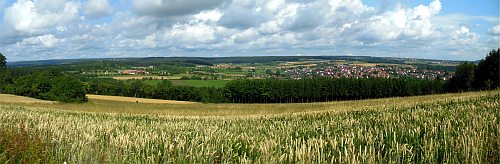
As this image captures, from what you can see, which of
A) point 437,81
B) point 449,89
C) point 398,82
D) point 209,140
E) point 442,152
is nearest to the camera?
point 442,152

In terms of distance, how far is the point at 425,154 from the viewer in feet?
20.8

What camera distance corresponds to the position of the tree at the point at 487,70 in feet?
216

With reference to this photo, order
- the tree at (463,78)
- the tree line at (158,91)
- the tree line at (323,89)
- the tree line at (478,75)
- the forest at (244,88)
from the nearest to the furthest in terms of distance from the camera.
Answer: the tree line at (478,75)
the tree at (463,78)
the forest at (244,88)
the tree line at (323,89)
the tree line at (158,91)

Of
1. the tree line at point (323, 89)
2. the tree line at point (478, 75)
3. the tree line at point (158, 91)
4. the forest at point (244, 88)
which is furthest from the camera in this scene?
the tree line at point (158, 91)

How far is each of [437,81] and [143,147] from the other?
107912mm

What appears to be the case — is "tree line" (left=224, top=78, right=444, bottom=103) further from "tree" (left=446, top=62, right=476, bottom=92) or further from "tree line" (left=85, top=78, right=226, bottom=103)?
"tree" (left=446, top=62, right=476, bottom=92)

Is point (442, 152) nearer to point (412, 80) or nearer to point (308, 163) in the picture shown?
point (308, 163)

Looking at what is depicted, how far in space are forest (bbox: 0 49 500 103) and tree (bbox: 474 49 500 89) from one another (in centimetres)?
963

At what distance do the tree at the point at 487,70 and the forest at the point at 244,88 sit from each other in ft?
31.6

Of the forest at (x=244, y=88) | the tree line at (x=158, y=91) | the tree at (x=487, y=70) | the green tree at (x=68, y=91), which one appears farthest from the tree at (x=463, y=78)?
the green tree at (x=68, y=91)

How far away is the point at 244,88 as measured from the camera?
12344 centimetres

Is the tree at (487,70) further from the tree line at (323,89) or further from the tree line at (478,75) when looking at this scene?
the tree line at (323,89)

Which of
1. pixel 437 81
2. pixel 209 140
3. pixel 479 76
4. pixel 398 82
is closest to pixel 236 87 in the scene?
pixel 398 82

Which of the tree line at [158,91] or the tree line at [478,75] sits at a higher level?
the tree line at [478,75]
